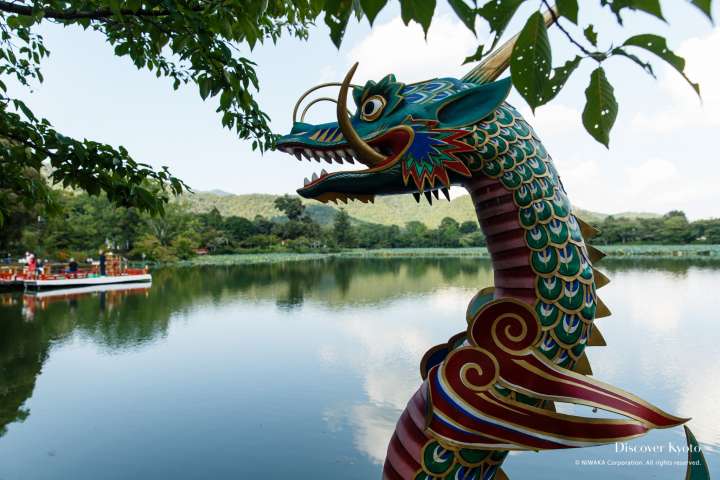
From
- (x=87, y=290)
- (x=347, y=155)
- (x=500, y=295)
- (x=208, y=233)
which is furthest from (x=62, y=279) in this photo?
(x=208, y=233)

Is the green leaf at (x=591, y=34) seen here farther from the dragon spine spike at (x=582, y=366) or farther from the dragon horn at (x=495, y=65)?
the dragon spine spike at (x=582, y=366)

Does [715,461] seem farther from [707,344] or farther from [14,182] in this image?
[14,182]

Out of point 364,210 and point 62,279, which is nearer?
point 62,279

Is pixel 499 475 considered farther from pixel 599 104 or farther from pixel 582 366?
pixel 599 104

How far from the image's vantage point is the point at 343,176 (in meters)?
1.68

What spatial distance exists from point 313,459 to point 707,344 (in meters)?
5.91

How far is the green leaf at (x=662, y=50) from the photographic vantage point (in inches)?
20.1

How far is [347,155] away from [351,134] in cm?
12

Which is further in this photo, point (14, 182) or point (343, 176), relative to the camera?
point (14, 182)

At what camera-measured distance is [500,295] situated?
165 cm

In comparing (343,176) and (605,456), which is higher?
(343,176)

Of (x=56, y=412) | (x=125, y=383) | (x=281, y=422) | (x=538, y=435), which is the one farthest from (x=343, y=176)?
(x=125, y=383)

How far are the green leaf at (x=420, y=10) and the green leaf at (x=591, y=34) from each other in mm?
185

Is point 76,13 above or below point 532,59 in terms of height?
above
